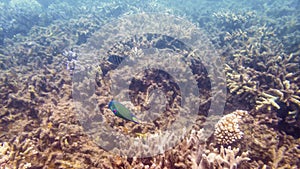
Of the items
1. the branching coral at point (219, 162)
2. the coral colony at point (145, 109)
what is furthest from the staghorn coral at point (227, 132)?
the branching coral at point (219, 162)

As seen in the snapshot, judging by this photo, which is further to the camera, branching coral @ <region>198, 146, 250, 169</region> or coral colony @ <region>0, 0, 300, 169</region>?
coral colony @ <region>0, 0, 300, 169</region>

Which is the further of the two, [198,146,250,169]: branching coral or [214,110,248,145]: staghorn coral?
[214,110,248,145]: staghorn coral

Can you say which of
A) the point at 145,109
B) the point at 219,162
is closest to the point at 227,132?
the point at 219,162

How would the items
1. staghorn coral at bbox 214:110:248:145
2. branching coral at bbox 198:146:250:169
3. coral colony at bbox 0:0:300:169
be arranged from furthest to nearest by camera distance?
staghorn coral at bbox 214:110:248:145, coral colony at bbox 0:0:300:169, branching coral at bbox 198:146:250:169

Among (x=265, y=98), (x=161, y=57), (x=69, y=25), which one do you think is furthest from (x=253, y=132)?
(x=69, y=25)

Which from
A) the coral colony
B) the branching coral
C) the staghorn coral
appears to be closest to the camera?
the branching coral

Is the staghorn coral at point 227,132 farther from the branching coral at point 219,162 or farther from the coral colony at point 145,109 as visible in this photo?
the branching coral at point 219,162

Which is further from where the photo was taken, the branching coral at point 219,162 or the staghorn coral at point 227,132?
the staghorn coral at point 227,132

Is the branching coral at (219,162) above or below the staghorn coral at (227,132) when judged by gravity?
below

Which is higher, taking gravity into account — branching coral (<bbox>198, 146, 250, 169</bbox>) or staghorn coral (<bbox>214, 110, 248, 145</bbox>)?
staghorn coral (<bbox>214, 110, 248, 145</bbox>)

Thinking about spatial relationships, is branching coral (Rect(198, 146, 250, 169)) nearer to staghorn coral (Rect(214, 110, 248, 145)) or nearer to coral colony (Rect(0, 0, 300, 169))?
coral colony (Rect(0, 0, 300, 169))

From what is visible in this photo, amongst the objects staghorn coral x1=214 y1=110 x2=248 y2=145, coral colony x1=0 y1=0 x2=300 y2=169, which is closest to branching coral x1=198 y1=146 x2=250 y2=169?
coral colony x1=0 y1=0 x2=300 y2=169
